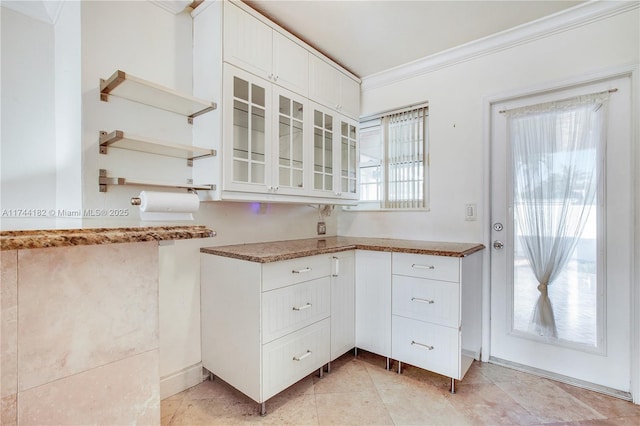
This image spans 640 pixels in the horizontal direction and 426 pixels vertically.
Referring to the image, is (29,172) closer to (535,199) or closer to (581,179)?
(535,199)

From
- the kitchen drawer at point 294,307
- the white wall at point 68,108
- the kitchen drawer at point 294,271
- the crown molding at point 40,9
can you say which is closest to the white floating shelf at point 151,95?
the white wall at point 68,108

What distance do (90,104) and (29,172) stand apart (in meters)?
0.44

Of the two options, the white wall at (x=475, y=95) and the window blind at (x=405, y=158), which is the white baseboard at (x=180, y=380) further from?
the window blind at (x=405, y=158)

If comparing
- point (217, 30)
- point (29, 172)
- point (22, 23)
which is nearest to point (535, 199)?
point (217, 30)

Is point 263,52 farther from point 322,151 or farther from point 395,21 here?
point 395,21

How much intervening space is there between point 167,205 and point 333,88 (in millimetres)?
1668

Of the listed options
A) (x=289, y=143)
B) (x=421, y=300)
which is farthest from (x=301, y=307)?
(x=289, y=143)

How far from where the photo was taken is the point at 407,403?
1.76m

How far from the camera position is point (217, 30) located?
5.71ft

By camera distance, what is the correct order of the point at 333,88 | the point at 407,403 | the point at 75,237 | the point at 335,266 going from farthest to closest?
1. the point at 333,88
2. the point at 335,266
3. the point at 407,403
4. the point at 75,237

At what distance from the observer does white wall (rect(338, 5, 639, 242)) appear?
189cm

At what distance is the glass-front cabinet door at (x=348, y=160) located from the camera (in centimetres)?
262

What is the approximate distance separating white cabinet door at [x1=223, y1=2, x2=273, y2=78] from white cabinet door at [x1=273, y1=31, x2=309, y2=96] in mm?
54

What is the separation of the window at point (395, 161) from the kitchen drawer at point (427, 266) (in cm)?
71
